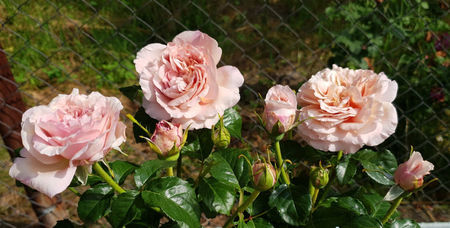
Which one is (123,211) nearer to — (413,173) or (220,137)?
(220,137)

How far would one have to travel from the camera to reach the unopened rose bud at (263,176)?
463 mm

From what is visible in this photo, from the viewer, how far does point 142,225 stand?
551 millimetres

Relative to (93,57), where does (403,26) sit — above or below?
above

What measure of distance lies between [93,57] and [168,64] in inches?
55.4

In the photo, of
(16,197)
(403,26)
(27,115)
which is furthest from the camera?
(403,26)

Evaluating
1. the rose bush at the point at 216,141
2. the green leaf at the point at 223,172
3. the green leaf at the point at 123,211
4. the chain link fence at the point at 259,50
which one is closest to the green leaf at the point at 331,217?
the rose bush at the point at 216,141

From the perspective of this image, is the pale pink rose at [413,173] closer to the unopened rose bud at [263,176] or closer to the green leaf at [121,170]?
the unopened rose bud at [263,176]

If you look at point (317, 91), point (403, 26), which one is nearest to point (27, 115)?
point (317, 91)

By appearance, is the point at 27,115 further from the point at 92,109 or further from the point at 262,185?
the point at 262,185

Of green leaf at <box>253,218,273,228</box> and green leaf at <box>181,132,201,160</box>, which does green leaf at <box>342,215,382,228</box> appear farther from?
green leaf at <box>181,132,201,160</box>

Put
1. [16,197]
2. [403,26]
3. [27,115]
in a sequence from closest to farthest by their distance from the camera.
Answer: [27,115]
[16,197]
[403,26]

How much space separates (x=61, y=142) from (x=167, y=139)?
0.11 metres

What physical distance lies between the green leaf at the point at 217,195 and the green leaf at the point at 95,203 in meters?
0.11

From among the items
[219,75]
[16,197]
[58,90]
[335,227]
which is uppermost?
[219,75]
